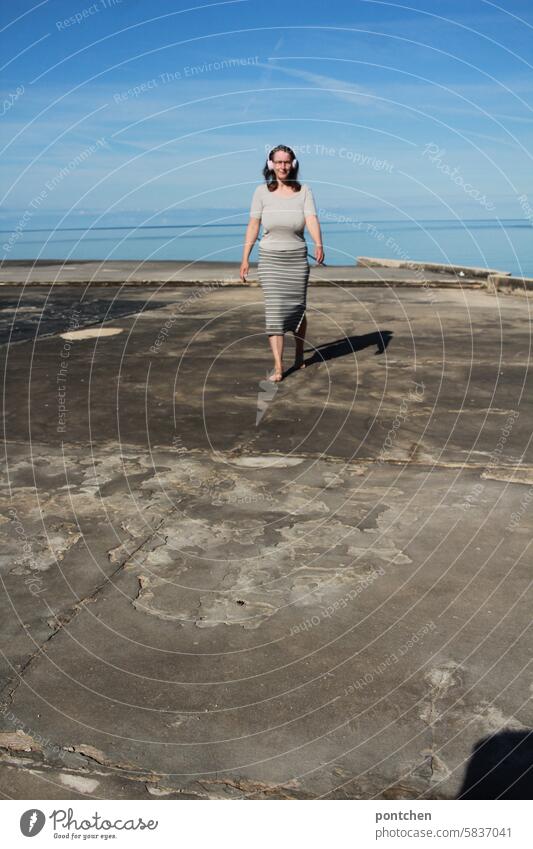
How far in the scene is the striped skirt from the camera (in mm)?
7168

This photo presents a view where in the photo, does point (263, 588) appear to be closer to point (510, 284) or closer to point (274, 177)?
point (274, 177)

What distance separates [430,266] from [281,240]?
1086 centimetres

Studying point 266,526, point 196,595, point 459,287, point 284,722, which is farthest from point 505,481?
point 459,287

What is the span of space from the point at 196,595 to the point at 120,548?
1.97 ft

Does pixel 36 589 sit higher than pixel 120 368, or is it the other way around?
pixel 120 368

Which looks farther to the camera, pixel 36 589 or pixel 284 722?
pixel 36 589

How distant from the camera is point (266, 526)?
4066mm

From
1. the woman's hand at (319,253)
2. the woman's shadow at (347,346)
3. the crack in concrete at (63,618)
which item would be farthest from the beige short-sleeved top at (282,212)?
the crack in concrete at (63,618)

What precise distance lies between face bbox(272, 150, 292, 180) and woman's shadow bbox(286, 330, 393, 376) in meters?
1.76

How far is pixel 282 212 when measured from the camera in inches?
272

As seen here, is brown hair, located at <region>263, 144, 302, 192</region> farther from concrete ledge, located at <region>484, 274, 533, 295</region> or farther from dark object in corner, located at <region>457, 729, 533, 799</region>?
concrete ledge, located at <region>484, 274, 533, 295</region>

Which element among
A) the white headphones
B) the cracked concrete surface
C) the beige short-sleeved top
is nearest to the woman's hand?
the beige short-sleeved top
